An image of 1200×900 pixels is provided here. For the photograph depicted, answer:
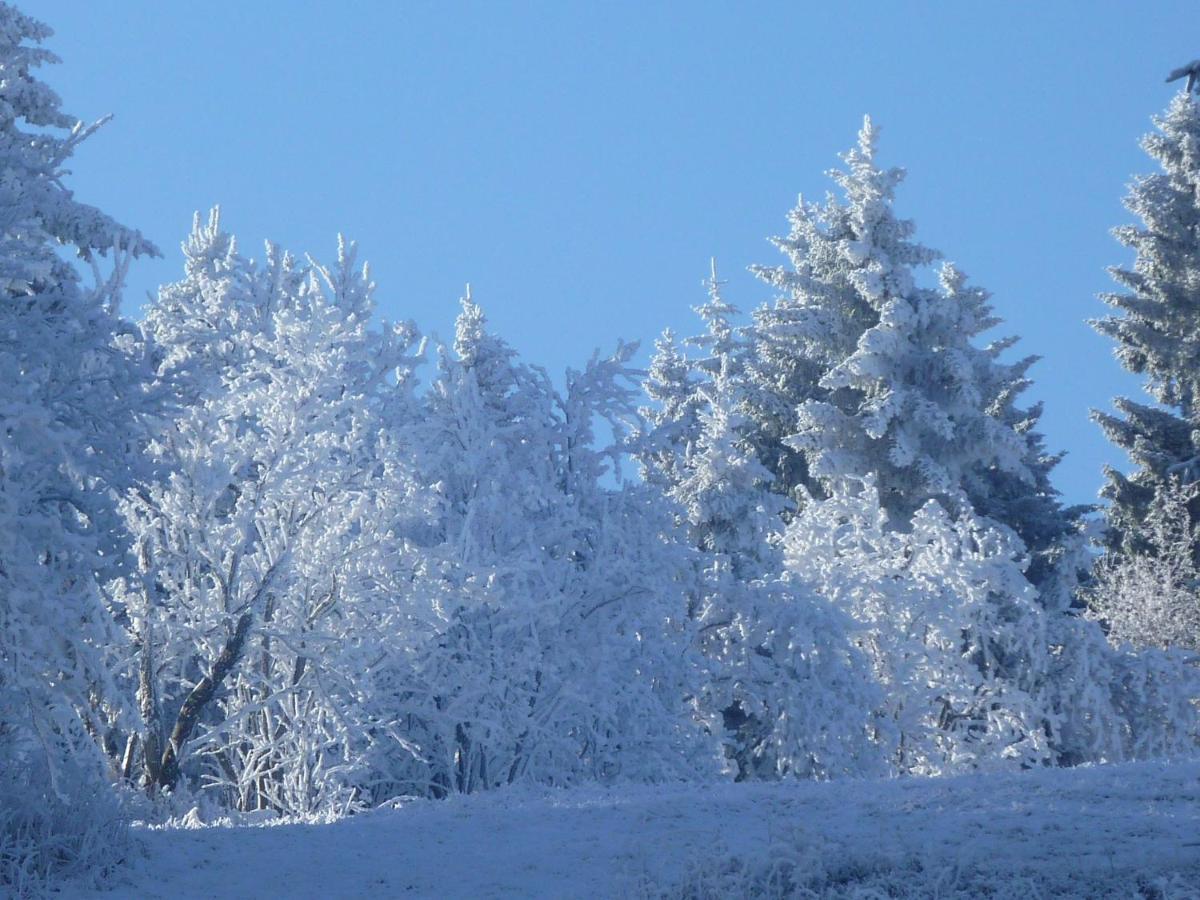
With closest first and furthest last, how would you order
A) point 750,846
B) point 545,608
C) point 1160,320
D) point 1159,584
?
point 750,846 → point 545,608 → point 1159,584 → point 1160,320

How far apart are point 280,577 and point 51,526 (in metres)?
7.50

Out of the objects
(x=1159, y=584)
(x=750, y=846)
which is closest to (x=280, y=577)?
(x=750, y=846)

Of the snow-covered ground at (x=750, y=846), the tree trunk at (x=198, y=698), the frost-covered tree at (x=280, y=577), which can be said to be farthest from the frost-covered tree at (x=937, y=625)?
the snow-covered ground at (x=750, y=846)

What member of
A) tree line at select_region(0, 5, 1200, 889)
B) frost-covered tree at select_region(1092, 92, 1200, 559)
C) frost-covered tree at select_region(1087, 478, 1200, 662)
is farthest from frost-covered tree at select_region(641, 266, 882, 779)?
frost-covered tree at select_region(1092, 92, 1200, 559)

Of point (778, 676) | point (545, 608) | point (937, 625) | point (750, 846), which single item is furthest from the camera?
point (937, 625)

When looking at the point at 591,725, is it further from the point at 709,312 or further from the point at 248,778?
the point at 709,312

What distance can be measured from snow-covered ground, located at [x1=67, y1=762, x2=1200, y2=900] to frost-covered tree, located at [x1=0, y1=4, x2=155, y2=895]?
655mm

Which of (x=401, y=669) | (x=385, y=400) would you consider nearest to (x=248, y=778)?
(x=401, y=669)

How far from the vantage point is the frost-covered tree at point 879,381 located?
1334 inches

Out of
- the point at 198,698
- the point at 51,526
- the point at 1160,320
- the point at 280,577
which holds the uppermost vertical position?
the point at 1160,320

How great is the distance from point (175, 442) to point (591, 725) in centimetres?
633

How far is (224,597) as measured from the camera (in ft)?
55.8

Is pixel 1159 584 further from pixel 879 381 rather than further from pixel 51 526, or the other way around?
pixel 51 526

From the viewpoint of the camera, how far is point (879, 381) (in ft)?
114
